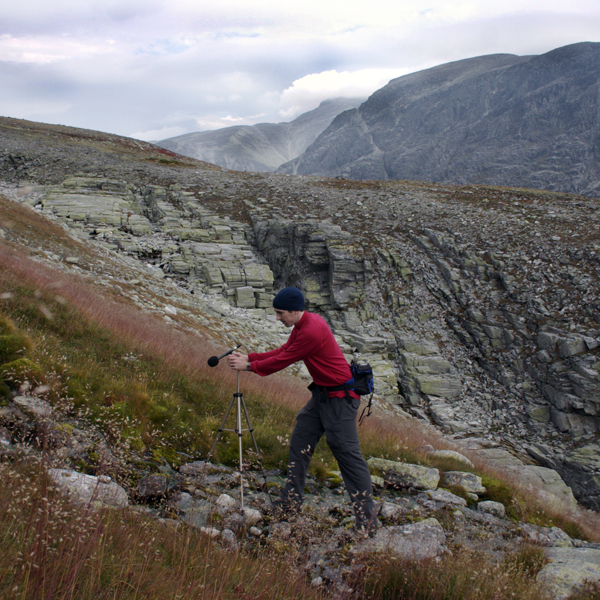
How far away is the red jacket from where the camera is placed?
4281 millimetres

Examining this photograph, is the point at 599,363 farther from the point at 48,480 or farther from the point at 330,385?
the point at 48,480

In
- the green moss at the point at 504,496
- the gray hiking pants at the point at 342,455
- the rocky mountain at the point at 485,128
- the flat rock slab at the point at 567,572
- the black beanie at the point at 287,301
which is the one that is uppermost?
the rocky mountain at the point at 485,128

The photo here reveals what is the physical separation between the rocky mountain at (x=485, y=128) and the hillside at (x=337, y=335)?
89.1 m

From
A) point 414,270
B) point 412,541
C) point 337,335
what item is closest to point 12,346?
point 412,541

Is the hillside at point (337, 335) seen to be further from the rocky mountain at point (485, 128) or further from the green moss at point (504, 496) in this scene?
the rocky mountain at point (485, 128)

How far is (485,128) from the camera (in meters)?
123

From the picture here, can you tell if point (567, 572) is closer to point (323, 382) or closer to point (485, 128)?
point (323, 382)

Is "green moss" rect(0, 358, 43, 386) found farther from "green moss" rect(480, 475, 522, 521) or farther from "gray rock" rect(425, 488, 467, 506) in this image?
"green moss" rect(480, 475, 522, 521)

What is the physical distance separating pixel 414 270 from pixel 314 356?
20.2 metres

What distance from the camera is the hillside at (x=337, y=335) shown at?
12.0 ft

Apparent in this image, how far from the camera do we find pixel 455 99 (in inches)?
5349

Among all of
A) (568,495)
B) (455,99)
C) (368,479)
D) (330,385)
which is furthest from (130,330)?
(455,99)

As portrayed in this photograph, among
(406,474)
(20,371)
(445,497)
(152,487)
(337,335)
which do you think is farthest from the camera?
(337,335)

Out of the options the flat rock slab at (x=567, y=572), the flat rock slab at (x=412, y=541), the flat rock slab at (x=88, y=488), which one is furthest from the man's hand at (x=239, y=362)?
the flat rock slab at (x=567, y=572)
